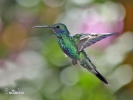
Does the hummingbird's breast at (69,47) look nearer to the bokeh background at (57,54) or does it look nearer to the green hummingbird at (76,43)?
the green hummingbird at (76,43)

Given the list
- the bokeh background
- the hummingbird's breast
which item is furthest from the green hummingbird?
the bokeh background

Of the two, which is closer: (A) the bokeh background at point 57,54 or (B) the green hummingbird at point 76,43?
(B) the green hummingbird at point 76,43

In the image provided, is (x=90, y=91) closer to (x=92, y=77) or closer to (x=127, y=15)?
(x=92, y=77)

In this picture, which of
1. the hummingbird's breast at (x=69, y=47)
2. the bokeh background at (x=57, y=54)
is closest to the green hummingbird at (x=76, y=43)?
the hummingbird's breast at (x=69, y=47)

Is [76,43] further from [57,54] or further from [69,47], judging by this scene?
[57,54]

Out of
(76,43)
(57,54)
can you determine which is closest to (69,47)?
(76,43)

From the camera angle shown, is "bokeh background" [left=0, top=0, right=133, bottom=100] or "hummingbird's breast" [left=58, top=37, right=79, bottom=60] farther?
"bokeh background" [left=0, top=0, right=133, bottom=100]

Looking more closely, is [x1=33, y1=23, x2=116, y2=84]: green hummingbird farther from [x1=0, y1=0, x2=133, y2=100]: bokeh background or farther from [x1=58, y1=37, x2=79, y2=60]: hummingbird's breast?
[x1=0, y1=0, x2=133, y2=100]: bokeh background

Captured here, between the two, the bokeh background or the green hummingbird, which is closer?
the green hummingbird

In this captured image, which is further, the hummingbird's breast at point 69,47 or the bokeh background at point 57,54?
the bokeh background at point 57,54
